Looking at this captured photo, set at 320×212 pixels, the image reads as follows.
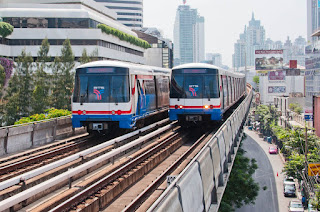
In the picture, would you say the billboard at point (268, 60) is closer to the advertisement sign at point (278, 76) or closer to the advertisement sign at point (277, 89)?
the advertisement sign at point (278, 76)

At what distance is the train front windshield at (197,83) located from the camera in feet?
71.0

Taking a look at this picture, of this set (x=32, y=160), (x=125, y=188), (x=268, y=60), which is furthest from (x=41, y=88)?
(x=268, y=60)

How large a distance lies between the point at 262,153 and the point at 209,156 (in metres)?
66.1

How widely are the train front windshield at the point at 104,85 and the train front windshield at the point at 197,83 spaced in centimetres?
389

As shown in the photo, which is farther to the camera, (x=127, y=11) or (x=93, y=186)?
(x=127, y=11)

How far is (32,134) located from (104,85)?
3.27 meters

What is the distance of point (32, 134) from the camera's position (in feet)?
60.7

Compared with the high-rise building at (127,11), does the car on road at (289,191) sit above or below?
below

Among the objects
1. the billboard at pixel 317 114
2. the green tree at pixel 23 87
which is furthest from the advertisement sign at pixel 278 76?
the green tree at pixel 23 87

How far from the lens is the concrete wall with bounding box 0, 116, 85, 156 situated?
1673 cm

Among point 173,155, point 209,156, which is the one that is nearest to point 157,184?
point 209,156

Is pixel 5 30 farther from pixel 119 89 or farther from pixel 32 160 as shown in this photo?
pixel 32 160

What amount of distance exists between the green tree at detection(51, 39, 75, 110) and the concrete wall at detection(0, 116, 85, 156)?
20.7 m

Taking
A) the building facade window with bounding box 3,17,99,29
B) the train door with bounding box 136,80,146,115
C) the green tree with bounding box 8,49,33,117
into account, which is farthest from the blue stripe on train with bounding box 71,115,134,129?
the building facade window with bounding box 3,17,99,29
